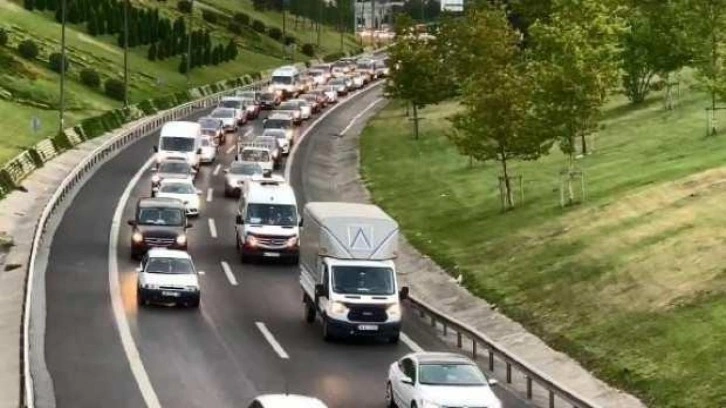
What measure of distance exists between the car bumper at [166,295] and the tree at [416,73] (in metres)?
50.8

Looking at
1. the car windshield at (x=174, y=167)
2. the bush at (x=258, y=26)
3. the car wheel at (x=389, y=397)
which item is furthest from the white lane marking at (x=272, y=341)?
the bush at (x=258, y=26)

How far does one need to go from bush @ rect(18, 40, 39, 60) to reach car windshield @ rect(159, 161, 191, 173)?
1960 inches

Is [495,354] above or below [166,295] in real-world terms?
below

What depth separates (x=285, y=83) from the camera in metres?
120

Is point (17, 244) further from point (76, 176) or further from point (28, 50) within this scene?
point (28, 50)

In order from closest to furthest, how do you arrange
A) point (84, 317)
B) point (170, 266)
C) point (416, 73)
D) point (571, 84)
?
1. point (84, 317)
2. point (170, 266)
3. point (571, 84)
4. point (416, 73)

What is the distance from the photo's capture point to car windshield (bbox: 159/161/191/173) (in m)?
58.3

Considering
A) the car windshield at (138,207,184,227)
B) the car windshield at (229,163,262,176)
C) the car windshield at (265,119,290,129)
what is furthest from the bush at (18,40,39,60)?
the car windshield at (138,207,184,227)

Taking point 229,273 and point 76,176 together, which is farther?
point 76,176

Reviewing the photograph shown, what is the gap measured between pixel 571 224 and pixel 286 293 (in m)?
10.4

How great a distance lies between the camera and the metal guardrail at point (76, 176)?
2694cm

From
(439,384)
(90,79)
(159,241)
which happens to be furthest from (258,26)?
(439,384)

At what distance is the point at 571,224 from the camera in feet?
141

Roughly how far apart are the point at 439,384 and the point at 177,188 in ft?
101
